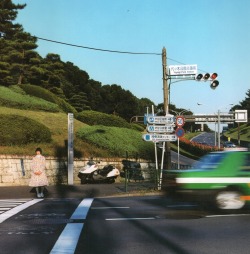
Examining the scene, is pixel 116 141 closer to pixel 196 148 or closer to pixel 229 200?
pixel 229 200

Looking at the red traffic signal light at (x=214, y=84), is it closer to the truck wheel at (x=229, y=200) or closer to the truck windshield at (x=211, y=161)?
the truck windshield at (x=211, y=161)

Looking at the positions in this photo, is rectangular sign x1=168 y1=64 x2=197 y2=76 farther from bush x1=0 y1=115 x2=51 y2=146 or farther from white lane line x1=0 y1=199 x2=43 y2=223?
white lane line x1=0 y1=199 x2=43 y2=223

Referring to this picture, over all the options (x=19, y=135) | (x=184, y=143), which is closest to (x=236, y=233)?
(x=19, y=135)

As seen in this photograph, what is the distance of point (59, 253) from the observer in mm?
6551

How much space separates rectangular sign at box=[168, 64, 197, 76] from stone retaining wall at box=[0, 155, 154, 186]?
7057 mm

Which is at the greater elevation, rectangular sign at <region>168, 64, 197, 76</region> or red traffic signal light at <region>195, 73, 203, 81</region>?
rectangular sign at <region>168, 64, 197, 76</region>

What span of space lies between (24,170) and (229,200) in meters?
14.1

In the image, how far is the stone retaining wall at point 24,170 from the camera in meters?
21.5

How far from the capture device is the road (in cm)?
693

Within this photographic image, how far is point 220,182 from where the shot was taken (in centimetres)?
1026

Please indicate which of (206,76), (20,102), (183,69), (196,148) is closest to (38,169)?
(183,69)

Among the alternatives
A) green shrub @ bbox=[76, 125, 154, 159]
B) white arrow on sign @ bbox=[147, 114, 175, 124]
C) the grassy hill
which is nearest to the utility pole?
white arrow on sign @ bbox=[147, 114, 175, 124]

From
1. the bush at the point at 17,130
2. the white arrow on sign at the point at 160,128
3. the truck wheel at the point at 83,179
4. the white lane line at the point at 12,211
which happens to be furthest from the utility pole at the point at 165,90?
the white lane line at the point at 12,211

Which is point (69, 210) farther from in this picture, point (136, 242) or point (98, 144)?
point (98, 144)
